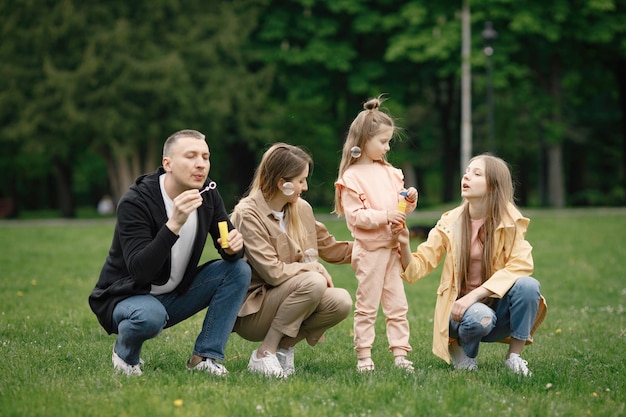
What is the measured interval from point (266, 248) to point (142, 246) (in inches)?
34.9

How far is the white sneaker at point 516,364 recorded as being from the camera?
5336 millimetres

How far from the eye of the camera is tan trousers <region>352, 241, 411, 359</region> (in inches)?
217

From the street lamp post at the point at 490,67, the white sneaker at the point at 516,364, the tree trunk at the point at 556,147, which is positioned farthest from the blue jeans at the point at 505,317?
the tree trunk at the point at 556,147

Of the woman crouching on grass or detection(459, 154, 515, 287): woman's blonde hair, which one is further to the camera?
detection(459, 154, 515, 287): woman's blonde hair

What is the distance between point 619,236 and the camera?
1731 centimetres

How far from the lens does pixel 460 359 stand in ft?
18.6

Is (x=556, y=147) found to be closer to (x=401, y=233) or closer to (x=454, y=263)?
(x=454, y=263)

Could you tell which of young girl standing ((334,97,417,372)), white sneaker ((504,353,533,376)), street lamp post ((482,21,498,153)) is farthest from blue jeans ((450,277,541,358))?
street lamp post ((482,21,498,153))

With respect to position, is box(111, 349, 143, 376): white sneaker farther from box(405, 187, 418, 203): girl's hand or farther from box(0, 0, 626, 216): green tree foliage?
box(0, 0, 626, 216): green tree foliage

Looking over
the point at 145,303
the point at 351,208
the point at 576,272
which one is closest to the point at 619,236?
the point at 576,272

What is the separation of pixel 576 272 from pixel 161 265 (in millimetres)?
9174

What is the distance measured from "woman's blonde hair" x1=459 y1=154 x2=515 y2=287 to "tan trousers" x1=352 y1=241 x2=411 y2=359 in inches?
19.0

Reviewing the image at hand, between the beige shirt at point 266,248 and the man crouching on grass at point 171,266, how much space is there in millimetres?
143

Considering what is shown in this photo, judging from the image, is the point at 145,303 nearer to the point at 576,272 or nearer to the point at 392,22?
the point at 576,272
